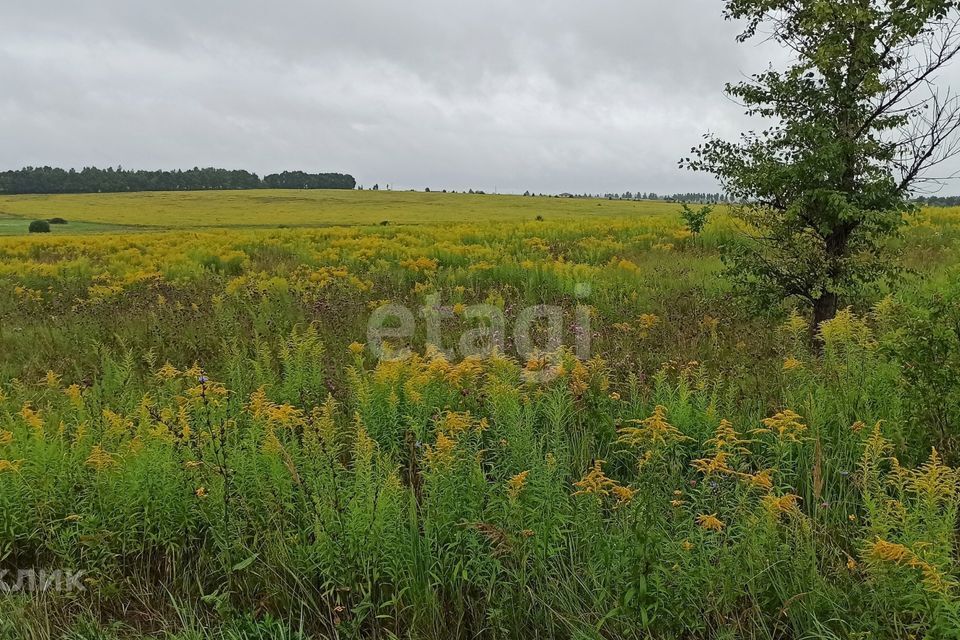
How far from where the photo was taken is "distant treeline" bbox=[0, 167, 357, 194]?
9244cm

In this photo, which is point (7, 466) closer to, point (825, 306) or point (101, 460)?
point (101, 460)

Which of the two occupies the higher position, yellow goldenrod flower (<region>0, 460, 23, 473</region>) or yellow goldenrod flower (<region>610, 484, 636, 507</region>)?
yellow goldenrod flower (<region>610, 484, 636, 507</region>)

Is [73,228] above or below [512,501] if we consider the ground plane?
above

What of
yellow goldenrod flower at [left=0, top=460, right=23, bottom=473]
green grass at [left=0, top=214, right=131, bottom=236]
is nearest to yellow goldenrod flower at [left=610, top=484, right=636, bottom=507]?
yellow goldenrod flower at [left=0, top=460, right=23, bottom=473]

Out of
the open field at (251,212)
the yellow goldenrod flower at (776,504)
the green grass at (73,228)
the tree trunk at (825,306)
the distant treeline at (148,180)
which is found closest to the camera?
the yellow goldenrod flower at (776,504)

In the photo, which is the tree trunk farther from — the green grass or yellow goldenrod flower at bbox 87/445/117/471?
the green grass

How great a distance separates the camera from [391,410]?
3.83m

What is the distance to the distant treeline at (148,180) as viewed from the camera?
92438 millimetres

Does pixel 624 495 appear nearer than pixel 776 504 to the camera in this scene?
No

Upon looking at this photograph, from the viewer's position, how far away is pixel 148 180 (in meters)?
101

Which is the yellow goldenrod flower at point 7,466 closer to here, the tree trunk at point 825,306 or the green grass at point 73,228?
the tree trunk at point 825,306

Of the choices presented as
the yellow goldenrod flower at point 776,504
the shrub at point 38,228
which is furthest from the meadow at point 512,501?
the shrub at point 38,228

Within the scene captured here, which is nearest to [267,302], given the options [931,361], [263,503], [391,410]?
[391,410]

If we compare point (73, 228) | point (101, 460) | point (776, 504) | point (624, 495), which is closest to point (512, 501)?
point (624, 495)
